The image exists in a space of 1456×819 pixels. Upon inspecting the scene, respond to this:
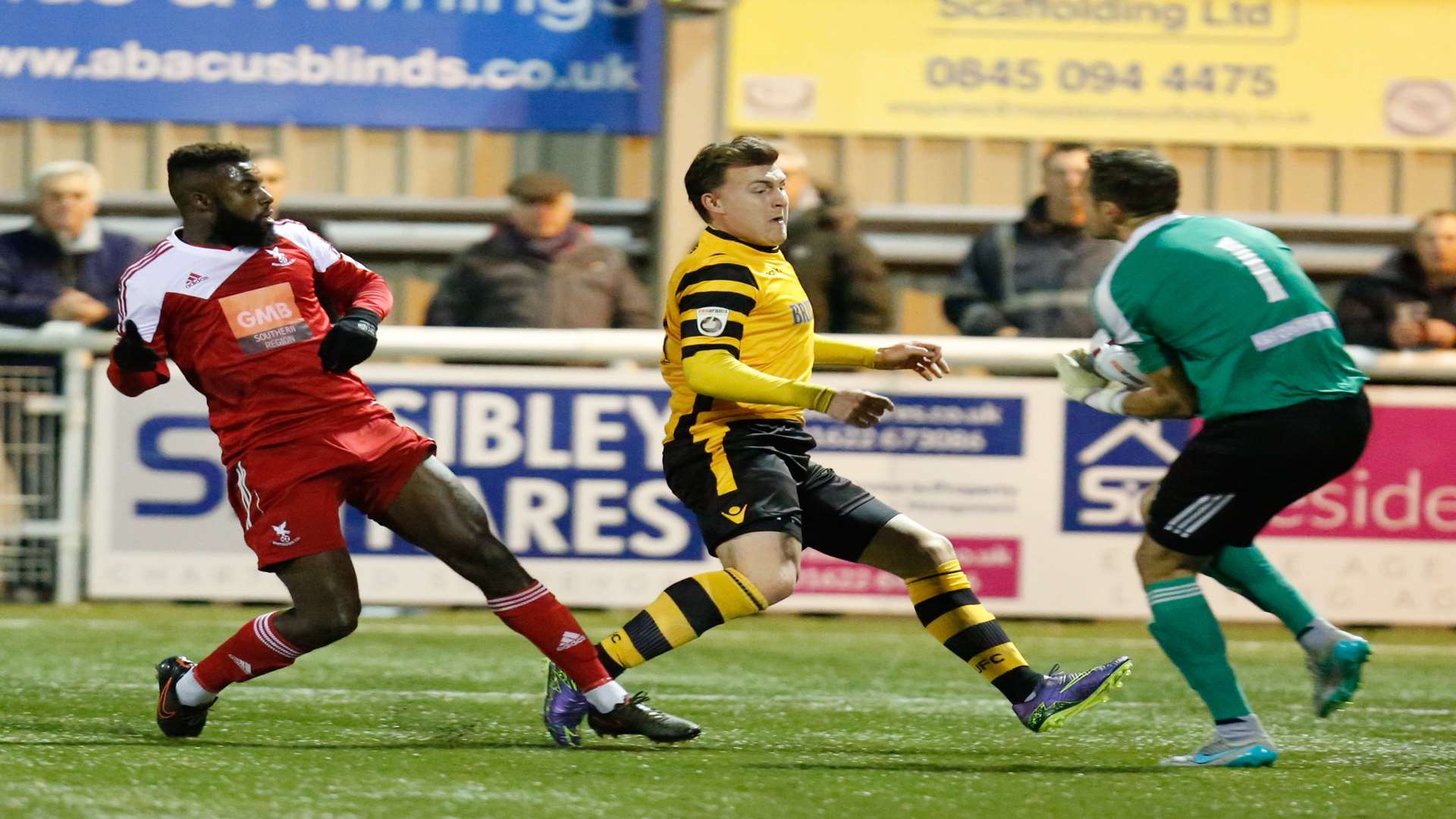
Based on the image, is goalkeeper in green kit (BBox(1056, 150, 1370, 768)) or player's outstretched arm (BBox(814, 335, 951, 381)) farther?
player's outstretched arm (BBox(814, 335, 951, 381))

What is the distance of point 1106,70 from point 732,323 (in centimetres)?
576

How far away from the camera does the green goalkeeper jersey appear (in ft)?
16.2

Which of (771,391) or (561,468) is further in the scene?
(561,468)

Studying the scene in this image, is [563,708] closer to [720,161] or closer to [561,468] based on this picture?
[720,161]

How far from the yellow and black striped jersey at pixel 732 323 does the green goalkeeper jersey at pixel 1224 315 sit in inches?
30.3

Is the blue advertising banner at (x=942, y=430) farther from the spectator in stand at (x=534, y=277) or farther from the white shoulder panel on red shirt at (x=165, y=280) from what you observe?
the white shoulder panel on red shirt at (x=165, y=280)

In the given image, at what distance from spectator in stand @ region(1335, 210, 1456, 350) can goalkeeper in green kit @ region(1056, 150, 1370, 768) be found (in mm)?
3711

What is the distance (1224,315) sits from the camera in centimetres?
494

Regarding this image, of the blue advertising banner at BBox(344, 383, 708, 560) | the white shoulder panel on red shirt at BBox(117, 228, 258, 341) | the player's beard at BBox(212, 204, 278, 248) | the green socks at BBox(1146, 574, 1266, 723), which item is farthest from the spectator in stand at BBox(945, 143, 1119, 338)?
the white shoulder panel on red shirt at BBox(117, 228, 258, 341)

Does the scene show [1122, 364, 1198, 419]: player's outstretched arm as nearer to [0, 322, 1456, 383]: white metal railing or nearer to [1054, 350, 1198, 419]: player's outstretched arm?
[1054, 350, 1198, 419]: player's outstretched arm

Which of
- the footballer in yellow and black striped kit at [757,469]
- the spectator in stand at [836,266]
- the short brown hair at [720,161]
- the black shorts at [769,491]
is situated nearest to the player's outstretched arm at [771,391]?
the footballer in yellow and black striped kit at [757,469]

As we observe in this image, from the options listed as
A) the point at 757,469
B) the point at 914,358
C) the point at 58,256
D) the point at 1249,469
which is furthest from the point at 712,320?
the point at 58,256

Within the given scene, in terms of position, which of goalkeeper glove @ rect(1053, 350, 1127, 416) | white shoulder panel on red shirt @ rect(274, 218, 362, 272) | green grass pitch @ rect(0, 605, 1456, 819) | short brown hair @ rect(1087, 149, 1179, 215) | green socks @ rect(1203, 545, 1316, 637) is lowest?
Result: green grass pitch @ rect(0, 605, 1456, 819)

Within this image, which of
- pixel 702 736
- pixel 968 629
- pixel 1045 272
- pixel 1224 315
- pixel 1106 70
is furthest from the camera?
pixel 1106 70
